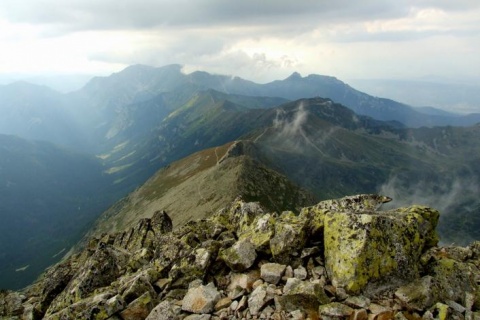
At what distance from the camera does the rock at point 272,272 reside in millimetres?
20184

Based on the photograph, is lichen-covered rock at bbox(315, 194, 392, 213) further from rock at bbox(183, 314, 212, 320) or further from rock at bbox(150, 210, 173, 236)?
rock at bbox(150, 210, 173, 236)

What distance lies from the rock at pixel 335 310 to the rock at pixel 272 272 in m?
3.32

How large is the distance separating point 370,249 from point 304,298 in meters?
4.24

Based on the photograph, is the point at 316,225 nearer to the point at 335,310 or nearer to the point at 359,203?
the point at 359,203

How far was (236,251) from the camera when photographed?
22906mm

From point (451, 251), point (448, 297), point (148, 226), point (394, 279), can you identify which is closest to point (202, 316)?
point (394, 279)

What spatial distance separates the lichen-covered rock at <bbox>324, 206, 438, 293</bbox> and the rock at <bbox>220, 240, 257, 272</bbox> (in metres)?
4.67

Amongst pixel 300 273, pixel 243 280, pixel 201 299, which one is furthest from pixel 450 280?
pixel 201 299

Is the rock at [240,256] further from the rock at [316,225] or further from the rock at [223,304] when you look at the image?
the rock at [316,225]

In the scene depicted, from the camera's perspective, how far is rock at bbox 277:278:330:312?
17.8m

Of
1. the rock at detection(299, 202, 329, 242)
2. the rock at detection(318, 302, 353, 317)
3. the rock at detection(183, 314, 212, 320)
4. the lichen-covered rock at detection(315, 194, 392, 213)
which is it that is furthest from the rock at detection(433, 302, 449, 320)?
the rock at detection(183, 314, 212, 320)

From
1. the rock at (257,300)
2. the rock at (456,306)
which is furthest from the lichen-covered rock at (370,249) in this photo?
the rock at (257,300)

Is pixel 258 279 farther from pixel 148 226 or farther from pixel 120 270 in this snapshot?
pixel 148 226

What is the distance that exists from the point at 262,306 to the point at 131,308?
25.8 ft
